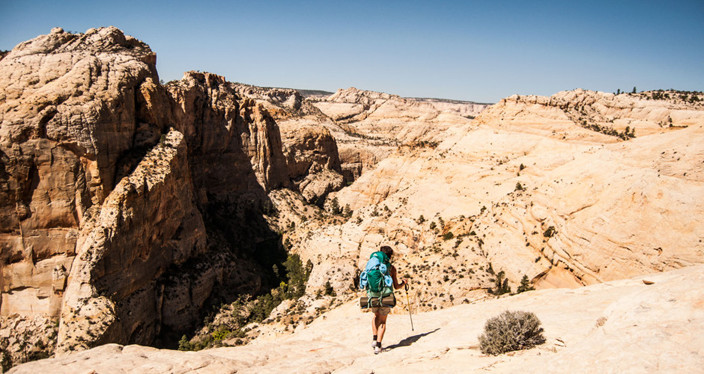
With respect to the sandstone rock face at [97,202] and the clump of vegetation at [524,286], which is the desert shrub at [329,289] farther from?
the clump of vegetation at [524,286]

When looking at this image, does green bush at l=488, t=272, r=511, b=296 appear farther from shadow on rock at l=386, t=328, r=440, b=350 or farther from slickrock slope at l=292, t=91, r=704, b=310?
shadow on rock at l=386, t=328, r=440, b=350

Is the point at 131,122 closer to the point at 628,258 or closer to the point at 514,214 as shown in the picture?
the point at 514,214

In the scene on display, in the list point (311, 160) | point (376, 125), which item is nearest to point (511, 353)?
point (311, 160)

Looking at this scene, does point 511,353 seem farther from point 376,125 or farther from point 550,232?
point 376,125

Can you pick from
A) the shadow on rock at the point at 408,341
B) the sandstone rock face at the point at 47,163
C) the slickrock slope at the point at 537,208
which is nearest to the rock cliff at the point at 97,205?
the sandstone rock face at the point at 47,163

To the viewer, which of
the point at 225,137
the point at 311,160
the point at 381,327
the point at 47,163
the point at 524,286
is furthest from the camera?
the point at 311,160

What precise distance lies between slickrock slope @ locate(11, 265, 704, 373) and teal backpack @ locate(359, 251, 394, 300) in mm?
1723

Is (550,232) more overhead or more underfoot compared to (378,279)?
more underfoot

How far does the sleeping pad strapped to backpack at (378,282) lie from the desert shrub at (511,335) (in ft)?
10.3

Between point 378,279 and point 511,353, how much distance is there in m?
4.35

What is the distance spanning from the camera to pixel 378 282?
12250 millimetres

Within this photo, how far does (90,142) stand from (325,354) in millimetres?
30613

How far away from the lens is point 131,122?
126 feet

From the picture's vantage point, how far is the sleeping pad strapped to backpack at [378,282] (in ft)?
40.0
